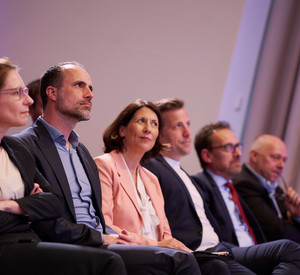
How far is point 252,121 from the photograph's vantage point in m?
4.73

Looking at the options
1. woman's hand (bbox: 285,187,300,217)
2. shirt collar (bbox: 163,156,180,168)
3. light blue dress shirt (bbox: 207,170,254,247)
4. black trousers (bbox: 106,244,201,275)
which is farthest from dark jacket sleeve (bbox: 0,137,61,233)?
woman's hand (bbox: 285,187,300,217)

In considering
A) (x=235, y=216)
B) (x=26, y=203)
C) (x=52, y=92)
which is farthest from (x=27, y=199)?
(x=235, y=216)

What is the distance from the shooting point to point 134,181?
9.05 feet

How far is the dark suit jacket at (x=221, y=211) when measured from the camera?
10.8 ft

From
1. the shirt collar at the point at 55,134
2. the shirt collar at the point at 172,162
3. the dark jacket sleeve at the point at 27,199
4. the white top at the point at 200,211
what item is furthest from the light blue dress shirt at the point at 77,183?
Result: the shirt collar at the point at 172,162

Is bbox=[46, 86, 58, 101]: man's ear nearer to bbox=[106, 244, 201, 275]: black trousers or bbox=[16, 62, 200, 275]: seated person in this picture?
bbox=[16, 62, 200, 275]: seated person

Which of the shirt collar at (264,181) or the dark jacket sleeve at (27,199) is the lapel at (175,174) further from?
the dark jacket sleeve at (27,199)

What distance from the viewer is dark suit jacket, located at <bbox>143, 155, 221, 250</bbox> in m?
2.89

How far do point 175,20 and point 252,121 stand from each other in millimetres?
1504

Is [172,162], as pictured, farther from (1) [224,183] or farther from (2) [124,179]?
(2) [124,179]

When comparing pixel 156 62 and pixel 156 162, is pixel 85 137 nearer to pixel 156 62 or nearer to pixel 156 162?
pixel 156 162

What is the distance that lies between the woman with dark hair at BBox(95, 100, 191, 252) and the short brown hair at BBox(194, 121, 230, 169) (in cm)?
88

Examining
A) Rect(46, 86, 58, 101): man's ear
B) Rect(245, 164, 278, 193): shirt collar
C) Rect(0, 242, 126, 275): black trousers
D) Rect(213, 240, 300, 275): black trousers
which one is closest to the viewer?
Rect(0, 242, 126, 275): black trousers

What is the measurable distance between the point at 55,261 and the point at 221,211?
1.81 metres
